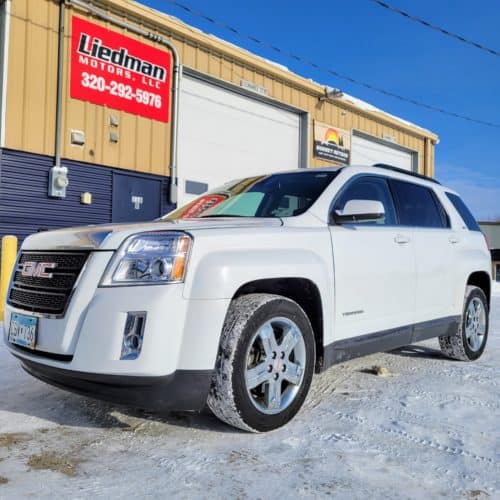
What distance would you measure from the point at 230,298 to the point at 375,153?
15528mm

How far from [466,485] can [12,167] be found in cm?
859

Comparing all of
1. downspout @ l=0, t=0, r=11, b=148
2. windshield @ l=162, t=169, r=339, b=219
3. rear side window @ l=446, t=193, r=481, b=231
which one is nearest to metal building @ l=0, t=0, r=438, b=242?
downspout @ l=0, t=0, r=11, b=148

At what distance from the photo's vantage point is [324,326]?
328 cm

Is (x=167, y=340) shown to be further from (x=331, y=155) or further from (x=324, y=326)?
(x=331, y=155)

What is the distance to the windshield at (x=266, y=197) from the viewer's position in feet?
12.0

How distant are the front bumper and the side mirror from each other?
1.43 m

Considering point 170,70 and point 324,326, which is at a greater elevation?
point 170,70

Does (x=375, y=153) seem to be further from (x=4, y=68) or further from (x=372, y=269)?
(x=372, y=269)

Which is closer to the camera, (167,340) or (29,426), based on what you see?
(167,340)

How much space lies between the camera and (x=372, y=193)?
4.04m

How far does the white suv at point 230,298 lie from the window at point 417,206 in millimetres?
101

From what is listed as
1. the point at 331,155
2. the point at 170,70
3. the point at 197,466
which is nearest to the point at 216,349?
the point at 197,466

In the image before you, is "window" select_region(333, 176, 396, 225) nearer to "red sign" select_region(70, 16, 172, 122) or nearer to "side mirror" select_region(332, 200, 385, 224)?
"side mirror" select_region(332, 200, 385, 224)

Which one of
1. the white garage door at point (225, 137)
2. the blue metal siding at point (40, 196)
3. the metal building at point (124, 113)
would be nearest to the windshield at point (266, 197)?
the blue metal siding at point (40, 196)
